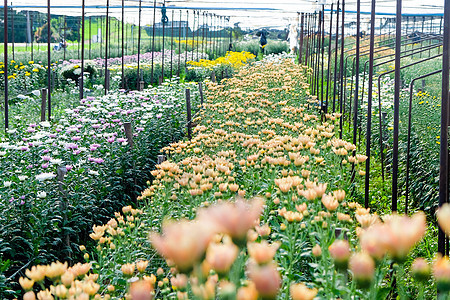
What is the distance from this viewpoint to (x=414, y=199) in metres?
4.33

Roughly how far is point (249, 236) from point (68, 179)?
266cm

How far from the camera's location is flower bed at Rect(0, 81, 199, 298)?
3229 mm

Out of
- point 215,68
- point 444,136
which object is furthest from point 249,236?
point 215,68

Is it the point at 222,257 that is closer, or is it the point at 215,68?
the point at 222,257

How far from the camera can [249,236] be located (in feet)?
4.99

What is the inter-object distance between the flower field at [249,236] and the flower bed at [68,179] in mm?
48

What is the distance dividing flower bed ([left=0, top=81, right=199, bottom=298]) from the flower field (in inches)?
1.9

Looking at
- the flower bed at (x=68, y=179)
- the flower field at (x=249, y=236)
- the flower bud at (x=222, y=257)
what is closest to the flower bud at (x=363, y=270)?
the flower field at (x=249, y=236)

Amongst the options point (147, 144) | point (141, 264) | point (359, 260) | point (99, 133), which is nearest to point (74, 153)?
point (99, 133)

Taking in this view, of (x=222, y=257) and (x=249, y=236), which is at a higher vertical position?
(x=222, y=257)

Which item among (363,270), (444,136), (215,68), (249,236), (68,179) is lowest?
(68,179)

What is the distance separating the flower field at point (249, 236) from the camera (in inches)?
33.1

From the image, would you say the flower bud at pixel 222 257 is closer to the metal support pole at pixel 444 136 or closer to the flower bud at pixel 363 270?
the flower bud at pixel 363 270

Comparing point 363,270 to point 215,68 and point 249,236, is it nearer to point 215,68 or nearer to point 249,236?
point 249,236
